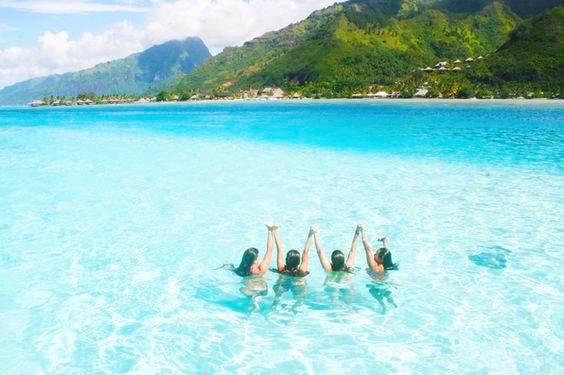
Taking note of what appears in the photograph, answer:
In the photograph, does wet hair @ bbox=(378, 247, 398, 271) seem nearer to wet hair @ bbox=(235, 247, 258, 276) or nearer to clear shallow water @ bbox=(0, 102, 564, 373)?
clear shallow water @ bbox=(0, 102, 564, 373)

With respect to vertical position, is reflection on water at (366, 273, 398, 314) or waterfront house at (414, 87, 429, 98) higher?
waterfront house at (414, 87, 429, 98)

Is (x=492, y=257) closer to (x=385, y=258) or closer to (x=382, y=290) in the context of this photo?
(x=385, y=258)

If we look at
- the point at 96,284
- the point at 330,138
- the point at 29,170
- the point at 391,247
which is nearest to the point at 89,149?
the point at 29,170

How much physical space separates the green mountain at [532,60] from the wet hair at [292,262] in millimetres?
110102

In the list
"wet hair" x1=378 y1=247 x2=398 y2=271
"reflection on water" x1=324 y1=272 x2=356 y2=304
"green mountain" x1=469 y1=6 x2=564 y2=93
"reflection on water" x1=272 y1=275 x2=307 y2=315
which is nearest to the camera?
"reflection on water" x1=272 y1=275 x2=307 y2=315

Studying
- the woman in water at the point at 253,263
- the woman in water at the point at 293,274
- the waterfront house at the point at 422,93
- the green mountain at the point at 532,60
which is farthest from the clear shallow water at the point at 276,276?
the waterfront house at the point at 422,93

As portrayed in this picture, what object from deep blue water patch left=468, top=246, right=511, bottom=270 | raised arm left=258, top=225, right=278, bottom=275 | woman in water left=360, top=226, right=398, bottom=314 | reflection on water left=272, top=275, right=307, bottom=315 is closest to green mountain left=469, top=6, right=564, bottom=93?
deep blue water patch left=468, top=246, right=511, bottom=270

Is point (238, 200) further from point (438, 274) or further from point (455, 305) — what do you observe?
point (455, 305)

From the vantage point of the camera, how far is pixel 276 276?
28.8ft

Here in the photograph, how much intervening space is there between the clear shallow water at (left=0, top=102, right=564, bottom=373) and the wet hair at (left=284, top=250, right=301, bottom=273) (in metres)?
0.50

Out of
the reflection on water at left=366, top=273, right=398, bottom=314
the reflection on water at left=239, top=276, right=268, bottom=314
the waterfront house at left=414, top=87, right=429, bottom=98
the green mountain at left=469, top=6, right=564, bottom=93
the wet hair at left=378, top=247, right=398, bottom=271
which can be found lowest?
the reflection on water at left=366, top=273, right=398, bottom=314

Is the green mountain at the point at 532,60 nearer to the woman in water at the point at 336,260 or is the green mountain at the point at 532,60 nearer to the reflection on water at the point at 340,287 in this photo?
the woman in water at the point at 336,260

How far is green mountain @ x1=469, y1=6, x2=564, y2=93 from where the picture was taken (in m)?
108

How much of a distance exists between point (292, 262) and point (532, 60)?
446 feet
